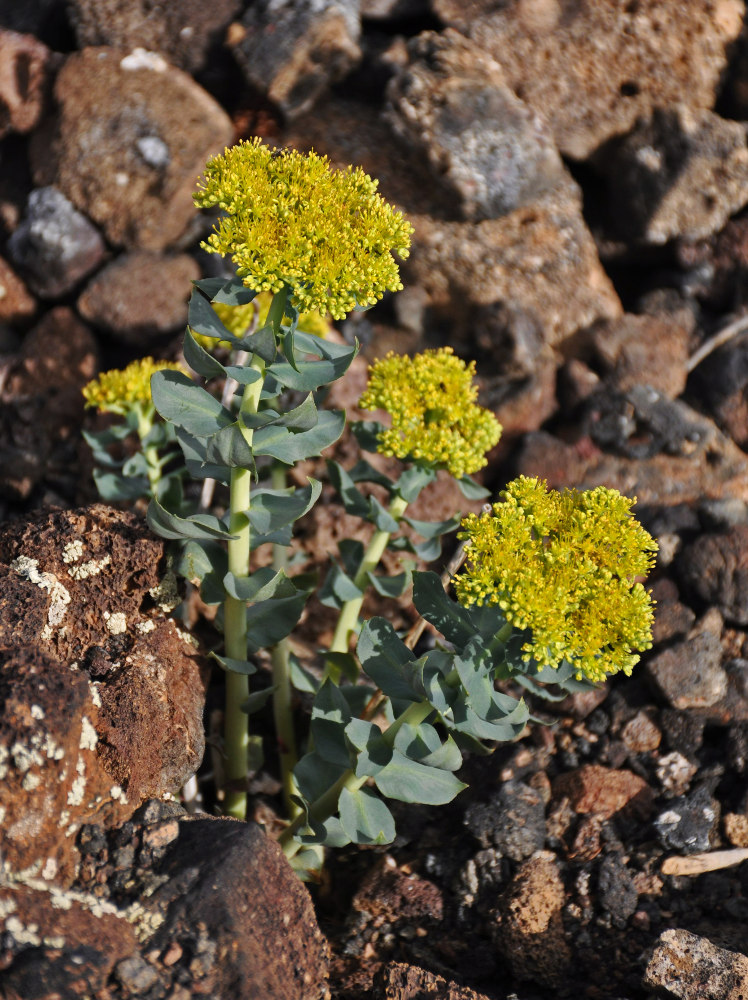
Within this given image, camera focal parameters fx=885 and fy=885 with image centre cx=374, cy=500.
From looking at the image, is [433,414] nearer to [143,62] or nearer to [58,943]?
[58,943]

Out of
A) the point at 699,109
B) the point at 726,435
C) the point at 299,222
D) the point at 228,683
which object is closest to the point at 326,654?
the point at 228,683

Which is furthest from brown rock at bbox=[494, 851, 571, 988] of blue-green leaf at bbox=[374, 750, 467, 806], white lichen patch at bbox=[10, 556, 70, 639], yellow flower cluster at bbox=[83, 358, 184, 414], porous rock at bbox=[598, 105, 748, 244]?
porous rock at bbox=[598, 105, 748, 244]

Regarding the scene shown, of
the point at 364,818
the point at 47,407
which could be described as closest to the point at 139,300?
the point at 47,407

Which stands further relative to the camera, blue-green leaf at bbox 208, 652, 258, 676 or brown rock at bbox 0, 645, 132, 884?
blue-green leaf at bbox 208, 652, 258, 676

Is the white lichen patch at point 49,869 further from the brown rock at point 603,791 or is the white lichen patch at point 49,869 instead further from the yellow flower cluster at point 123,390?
the brown rock at point 603,791

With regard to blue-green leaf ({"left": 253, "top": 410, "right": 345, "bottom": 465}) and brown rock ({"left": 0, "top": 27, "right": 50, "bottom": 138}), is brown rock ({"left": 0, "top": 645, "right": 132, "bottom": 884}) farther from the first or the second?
brown rock ({"left": 0, "top": 27, "right": 50, "bottom": 138})

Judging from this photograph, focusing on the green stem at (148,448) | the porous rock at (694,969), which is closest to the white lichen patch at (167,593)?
the green stem at (148,448)
